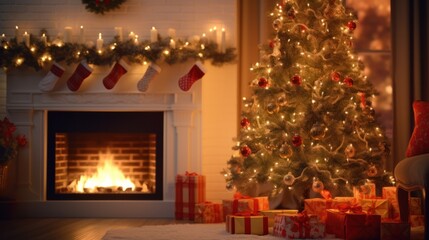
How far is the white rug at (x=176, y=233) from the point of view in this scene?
16.0ft

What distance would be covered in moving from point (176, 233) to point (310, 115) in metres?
1.34

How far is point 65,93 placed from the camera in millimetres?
6438

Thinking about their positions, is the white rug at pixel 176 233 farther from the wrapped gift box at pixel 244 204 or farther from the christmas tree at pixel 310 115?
the christmas tree at pixel 310 115

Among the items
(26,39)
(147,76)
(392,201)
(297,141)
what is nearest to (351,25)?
(297,141)

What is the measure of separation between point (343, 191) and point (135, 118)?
200cm

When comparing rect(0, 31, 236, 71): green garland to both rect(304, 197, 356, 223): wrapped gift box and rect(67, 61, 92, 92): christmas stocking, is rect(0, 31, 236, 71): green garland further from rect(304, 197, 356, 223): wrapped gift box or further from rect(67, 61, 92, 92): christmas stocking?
rect(304, 197, 356, 223): wrapped gift box

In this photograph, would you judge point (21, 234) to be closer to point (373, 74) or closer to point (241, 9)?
point (241, 9)

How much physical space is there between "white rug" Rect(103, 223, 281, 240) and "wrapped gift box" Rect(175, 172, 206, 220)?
665 mm

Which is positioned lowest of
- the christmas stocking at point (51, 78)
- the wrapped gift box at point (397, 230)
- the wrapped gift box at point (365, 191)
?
the wrapped gift box at point (397, 230)

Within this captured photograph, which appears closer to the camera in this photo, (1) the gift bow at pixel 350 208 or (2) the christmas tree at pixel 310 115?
(1) the gift bow at pixel 350 208

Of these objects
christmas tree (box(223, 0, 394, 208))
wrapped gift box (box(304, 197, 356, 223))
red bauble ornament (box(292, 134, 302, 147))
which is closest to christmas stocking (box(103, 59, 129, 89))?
christmas tree (box(223, 0, 394, 208))

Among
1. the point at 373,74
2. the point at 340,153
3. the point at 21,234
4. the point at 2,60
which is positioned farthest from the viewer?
the point at 373,74

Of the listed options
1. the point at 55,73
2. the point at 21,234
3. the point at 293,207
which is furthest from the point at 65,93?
the point at 293,207

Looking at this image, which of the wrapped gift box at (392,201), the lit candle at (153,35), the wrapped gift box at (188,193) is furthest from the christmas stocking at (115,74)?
the wrapped gift box at (392,201)
